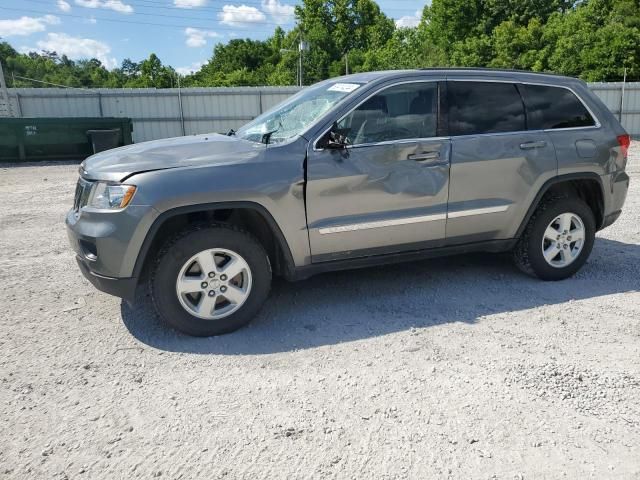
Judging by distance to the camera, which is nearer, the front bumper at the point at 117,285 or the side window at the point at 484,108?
the front bumper at the point at 117,285

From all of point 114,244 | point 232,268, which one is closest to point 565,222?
point 232,268

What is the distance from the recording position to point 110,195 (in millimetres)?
3592

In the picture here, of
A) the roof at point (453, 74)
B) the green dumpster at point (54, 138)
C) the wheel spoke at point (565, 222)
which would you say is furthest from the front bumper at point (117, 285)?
the green dumpster at point (54, 138)

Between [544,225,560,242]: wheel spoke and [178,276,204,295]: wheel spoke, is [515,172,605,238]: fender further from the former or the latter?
[178,276,204,295]: wheel spoke

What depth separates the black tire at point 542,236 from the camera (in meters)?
4.75

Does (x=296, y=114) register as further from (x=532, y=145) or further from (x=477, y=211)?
(x=532, y=145)

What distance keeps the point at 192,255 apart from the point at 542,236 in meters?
3.02

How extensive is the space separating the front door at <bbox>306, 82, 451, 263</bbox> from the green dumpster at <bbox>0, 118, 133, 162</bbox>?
13.5 metres

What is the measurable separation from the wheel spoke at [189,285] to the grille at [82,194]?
0.88m

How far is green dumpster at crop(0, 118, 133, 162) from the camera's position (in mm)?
15258

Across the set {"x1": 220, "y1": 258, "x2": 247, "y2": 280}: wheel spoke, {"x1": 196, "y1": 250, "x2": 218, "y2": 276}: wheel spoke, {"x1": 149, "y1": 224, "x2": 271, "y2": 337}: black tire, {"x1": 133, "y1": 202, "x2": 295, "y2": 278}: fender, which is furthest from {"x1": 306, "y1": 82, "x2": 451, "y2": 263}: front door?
{"x1": 196, "y1": 250, "x2": 218, "y2": 276}: wheel spoke

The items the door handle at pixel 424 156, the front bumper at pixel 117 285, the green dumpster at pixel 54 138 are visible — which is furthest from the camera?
the green dumpster at pixel 54 138

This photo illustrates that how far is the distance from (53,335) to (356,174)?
247cm

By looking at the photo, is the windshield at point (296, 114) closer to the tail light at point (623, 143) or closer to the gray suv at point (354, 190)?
the gray suv at point (354, 190)
